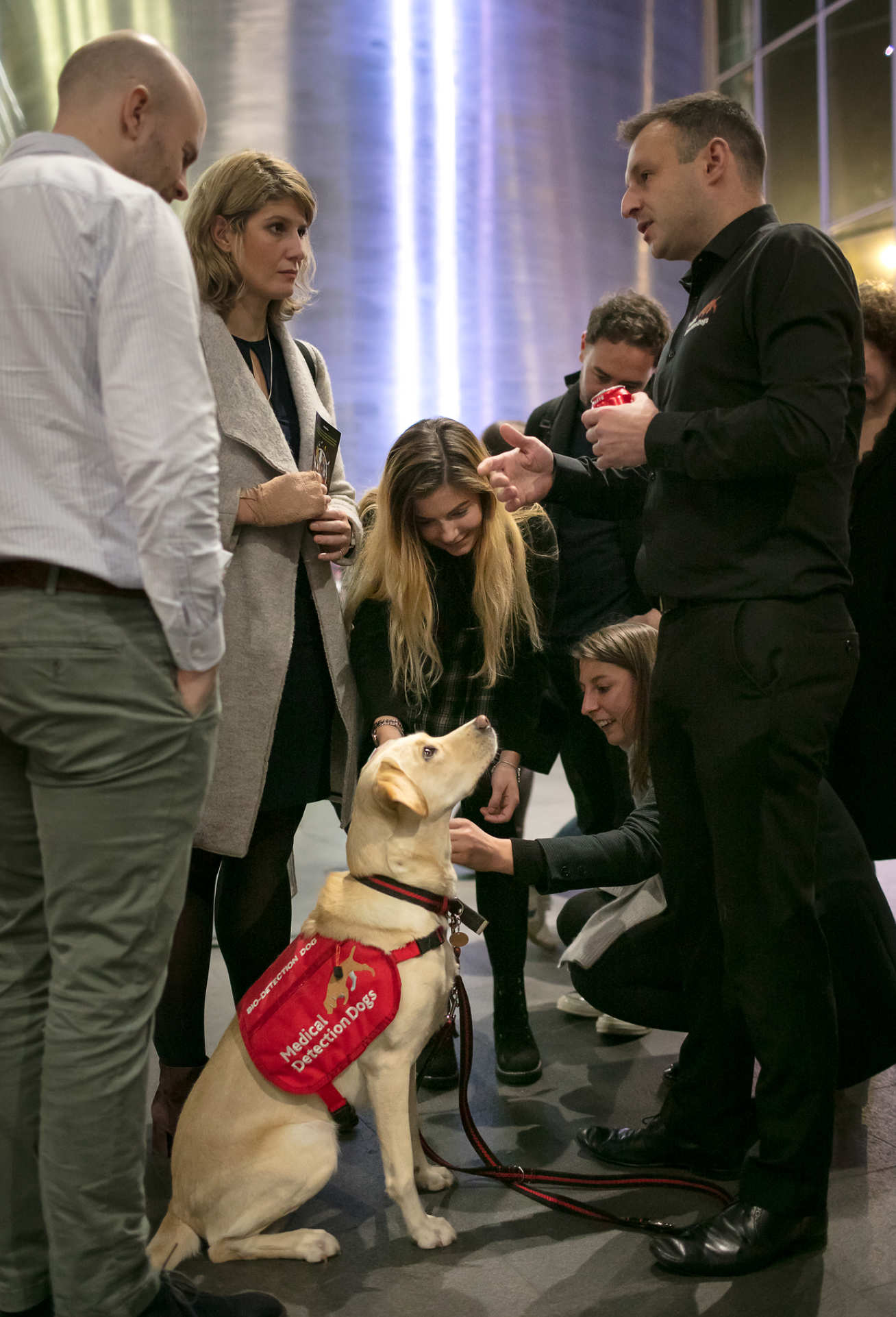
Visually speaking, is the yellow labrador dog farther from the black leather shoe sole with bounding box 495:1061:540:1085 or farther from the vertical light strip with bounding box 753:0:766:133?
the vertical light strip with bounding box 753:0:766:133

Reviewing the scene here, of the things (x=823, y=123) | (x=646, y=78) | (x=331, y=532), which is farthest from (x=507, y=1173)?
(x=823, y=123)

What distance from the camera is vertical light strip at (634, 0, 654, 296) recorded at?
6.70 metres

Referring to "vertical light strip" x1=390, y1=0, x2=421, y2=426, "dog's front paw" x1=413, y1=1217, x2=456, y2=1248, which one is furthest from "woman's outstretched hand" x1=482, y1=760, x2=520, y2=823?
"vertical light strip" x1=390, y1=0, x2=421, y2=426

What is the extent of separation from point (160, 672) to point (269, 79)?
542cm

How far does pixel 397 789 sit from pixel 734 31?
884 cm

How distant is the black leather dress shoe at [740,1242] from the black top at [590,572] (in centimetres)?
163

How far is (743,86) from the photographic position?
8938 millimetres

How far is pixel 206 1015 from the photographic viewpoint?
116 inches

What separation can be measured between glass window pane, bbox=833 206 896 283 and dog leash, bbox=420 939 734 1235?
7114mm

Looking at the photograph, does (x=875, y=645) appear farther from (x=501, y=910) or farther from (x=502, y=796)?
(x=501, y=910)

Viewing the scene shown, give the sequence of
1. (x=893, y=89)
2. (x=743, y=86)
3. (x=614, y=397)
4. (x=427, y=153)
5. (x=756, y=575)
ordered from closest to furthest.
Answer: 1. (x=756, y=575)
2. (x=614, y=397)
3. (x=427, y=153)
4. (x=893, y=89)
5. (x=743, y=86)

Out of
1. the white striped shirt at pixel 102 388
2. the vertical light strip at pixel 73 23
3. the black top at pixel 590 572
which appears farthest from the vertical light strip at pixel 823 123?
the white striped shirt at pixel 102 388

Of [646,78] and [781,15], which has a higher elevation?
[781,15]

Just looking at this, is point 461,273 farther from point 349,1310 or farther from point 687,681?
point 349,1310
